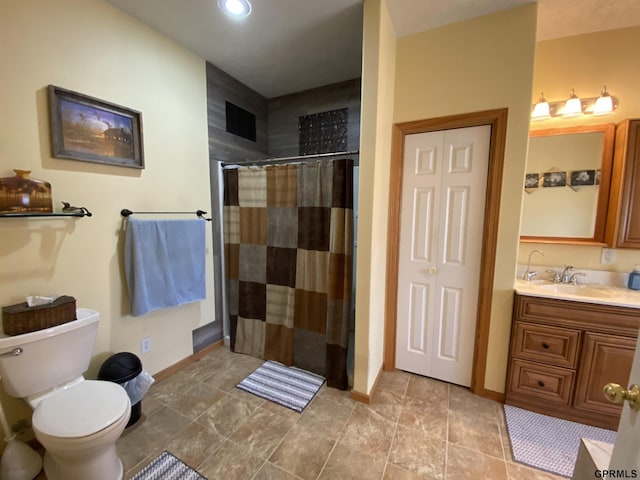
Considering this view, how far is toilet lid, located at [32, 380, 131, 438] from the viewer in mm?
1154

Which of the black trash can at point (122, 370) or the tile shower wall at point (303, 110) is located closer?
the black trash can at point (122, 370)

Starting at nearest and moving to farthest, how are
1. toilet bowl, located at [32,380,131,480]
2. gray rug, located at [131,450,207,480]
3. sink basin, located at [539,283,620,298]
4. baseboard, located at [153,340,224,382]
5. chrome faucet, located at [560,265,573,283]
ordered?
toilet bowl, located at [32,380,131,480] → gray rug, located at [131,450,207,480] → sink basin, located at [539,283,620,298] → chrome faucet, located at [560,265,573,283] → baseboard, located at [153,340,224,382]

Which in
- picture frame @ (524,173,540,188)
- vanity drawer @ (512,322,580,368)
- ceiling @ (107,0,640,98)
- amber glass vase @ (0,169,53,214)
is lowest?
vanity drawer @ (512,322,580,368)

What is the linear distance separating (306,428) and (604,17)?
320 centimetres

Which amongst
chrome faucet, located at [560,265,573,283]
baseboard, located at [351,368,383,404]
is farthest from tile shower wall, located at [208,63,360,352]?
chrome faucet, located at [560,265,573,283]

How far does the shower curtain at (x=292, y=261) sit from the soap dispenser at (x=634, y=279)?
191 centimetres

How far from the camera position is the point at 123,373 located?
163cm

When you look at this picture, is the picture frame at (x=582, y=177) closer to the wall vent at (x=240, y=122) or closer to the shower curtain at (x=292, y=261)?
the shower curtain at (x=292, y=261)

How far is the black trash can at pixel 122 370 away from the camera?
5.30ft

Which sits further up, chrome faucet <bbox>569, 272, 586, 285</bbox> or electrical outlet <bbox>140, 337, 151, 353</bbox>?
chrome faucet <bbox>569, 272, 586, 285</bbox>

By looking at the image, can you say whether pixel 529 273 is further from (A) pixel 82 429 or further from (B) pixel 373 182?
(A) pixel 82 429

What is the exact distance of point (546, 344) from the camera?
1742 mm

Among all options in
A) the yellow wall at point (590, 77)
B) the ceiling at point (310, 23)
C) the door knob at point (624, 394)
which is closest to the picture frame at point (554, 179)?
the yellow wall at point (590, 77)

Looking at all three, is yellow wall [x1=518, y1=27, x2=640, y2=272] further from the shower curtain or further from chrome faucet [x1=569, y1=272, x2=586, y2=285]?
the shower curtain
